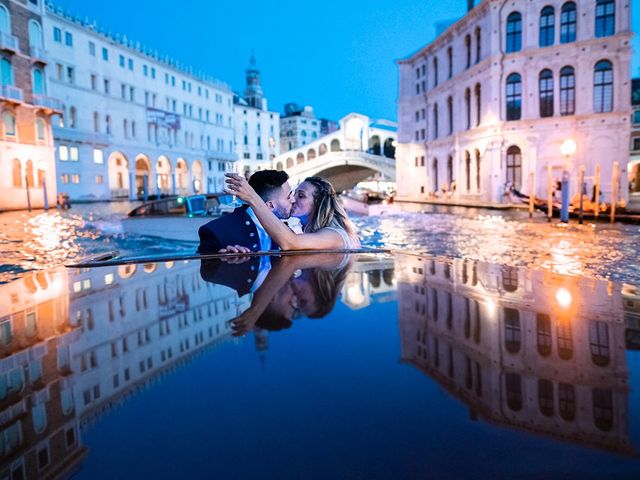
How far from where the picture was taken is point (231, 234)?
3.44 metres

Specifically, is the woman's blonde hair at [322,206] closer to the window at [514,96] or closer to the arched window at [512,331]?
the arched window at [512,331]

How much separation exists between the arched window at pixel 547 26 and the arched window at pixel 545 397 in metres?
27.4

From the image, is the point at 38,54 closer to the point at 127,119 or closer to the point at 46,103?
the point at 46,103

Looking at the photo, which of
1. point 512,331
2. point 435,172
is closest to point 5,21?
point 435,172

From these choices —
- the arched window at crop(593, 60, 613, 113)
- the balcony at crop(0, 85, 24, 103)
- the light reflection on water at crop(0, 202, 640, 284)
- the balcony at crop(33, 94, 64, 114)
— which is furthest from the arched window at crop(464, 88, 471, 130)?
the balcony at crop(0, 85, 24, 103)

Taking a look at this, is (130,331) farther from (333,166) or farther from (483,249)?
(333,166)

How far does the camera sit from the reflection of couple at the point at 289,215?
3.32 m

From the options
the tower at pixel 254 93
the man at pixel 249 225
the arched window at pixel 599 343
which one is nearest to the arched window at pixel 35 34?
the man at pixel 249 225

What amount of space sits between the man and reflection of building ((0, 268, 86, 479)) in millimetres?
1550

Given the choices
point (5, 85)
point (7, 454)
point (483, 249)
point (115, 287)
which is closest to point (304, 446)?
point (7, 454)

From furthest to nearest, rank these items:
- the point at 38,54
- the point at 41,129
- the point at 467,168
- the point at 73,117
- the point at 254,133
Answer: the point at 254,133 → the point at 73,117 → the point at 467,168 → the point at 41,129 → the point at 38,54

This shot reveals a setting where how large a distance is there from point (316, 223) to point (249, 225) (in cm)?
46

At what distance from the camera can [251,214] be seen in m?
3.38

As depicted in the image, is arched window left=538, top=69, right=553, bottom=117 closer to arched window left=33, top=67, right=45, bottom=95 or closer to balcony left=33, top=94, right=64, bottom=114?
balcony left=33, top=94, right=64, bottom=114
